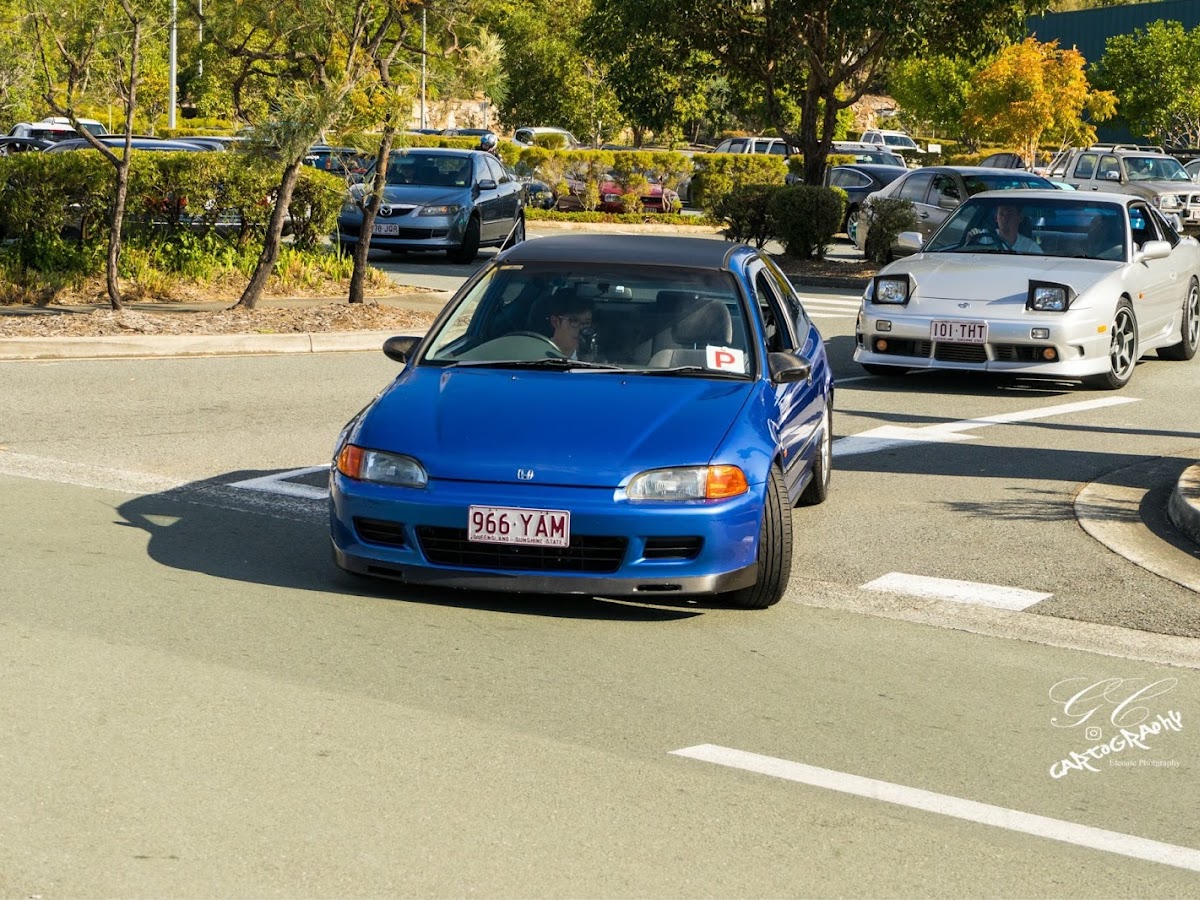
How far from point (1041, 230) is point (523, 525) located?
9.42 metres

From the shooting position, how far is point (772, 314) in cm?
855

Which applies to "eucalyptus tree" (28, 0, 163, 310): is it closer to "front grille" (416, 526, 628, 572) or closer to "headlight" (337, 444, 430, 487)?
"headlight" (337, 444, 430, 487)

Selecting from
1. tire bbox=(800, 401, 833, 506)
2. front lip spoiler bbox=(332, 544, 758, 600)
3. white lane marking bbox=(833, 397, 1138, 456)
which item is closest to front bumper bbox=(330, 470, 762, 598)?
front lip spoiler bbox=(332, 544, 758, 600)

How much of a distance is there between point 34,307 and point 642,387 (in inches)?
468

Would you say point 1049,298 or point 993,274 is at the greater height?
point 993,274

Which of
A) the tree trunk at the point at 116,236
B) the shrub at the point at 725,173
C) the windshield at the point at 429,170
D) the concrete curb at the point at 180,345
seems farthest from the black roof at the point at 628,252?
the shrub at the point at 725,173

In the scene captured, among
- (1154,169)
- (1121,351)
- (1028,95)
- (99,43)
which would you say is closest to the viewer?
(1121,351)

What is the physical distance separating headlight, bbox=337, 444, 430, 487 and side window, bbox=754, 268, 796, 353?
2.16 m

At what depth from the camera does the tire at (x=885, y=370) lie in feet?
46.5

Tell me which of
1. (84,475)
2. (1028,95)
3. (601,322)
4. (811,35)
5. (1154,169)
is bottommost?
(84,475)

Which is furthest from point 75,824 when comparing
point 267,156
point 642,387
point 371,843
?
point 267,156

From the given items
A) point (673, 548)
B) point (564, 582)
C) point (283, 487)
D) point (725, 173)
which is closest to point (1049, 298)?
point (283, 487)

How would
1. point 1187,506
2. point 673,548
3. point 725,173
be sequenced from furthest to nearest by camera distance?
point 725,173 → point 1187,506 → point 673,548

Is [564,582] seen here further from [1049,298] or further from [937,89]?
[937,89]
